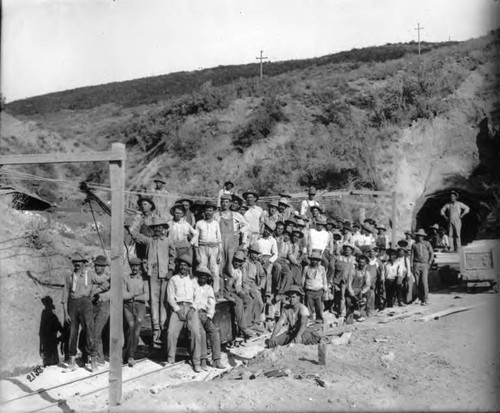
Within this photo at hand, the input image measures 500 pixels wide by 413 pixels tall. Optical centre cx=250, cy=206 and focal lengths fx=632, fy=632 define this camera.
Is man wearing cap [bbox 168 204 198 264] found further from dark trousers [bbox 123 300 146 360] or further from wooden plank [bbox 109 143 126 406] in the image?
wooden plank [bbox 109 143 126 406]

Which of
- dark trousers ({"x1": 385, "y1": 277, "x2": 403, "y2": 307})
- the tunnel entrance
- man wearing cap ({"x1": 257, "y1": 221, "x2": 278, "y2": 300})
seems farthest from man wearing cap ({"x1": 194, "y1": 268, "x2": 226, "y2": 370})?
the tunnel entrance

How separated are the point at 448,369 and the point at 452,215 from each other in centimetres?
1064

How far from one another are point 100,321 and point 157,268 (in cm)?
143

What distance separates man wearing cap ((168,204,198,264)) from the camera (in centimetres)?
1259

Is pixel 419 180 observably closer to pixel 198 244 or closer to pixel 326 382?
pixel 198 244

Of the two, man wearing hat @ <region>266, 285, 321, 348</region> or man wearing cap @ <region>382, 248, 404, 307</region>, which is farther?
man wearing cap @ <region>382, 248, 404, 307</region>

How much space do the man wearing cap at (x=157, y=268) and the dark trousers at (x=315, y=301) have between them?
3.40 meters

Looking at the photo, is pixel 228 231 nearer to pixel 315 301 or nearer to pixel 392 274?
pixel 315 301

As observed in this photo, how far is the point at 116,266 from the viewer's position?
981 cm

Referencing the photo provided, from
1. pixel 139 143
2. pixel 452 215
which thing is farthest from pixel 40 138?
pixel 452 215

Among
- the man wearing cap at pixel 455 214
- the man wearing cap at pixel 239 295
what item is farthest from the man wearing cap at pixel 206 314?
the man wearing cap at pixel 455 214

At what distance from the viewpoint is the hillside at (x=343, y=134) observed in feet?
86.5

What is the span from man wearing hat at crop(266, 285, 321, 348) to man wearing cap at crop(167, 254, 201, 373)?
165 cm

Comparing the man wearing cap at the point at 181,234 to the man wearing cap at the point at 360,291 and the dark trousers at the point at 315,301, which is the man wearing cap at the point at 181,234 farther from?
the man wearing cap at the point at 360,291
